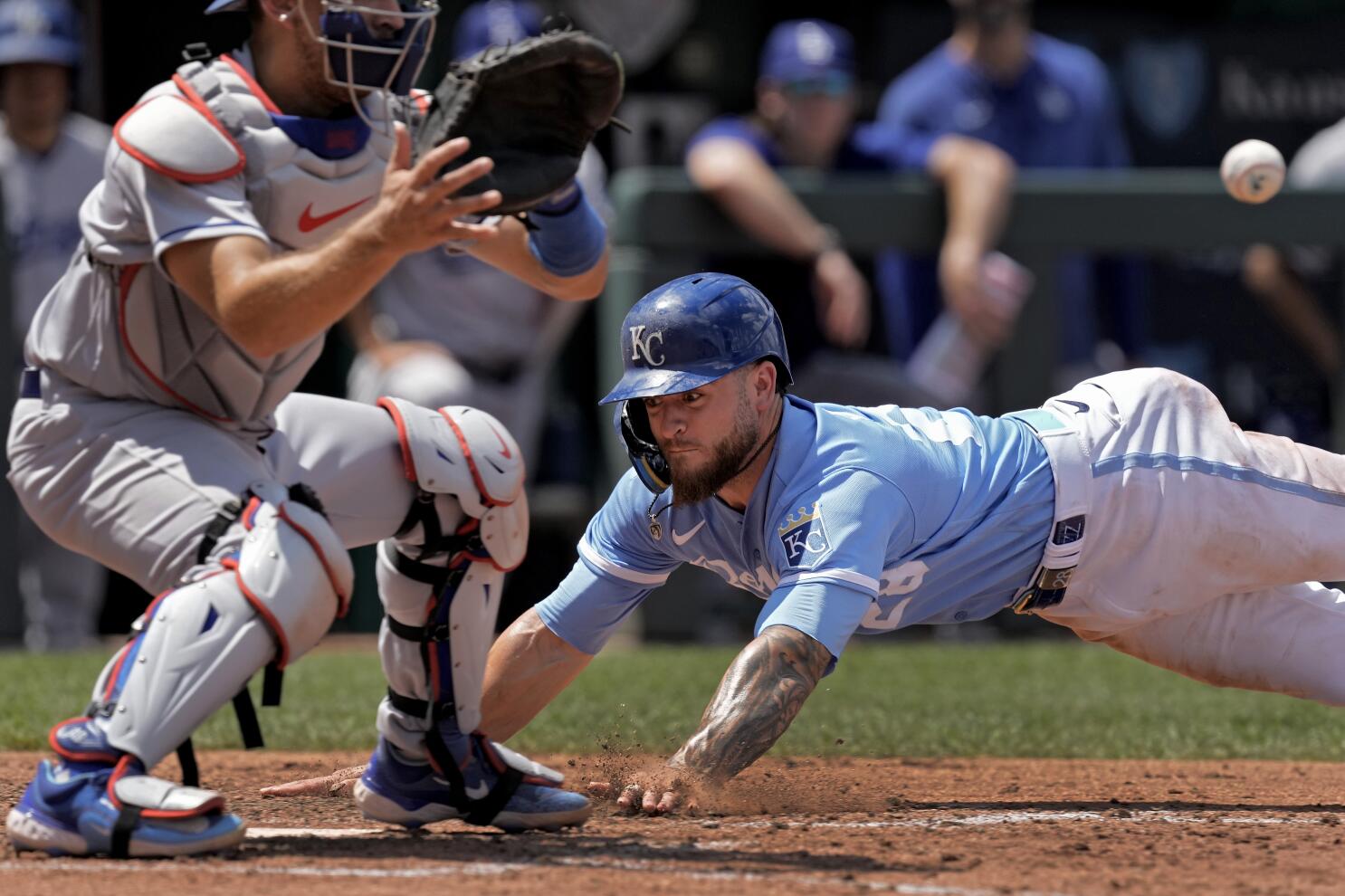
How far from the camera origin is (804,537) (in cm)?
406

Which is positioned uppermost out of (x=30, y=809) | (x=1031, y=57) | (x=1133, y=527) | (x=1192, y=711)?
(x=1031, y=57)

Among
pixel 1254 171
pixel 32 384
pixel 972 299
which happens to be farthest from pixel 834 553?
pixel 972 299

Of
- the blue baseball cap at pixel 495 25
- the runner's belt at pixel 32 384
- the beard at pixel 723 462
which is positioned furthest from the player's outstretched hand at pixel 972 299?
the runner's belt at pixel 32 384

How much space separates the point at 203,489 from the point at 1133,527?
6.81 feet

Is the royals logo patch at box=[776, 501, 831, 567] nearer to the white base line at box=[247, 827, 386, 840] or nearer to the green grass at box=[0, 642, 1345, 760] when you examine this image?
the white base line at box=[247, 827, 386, 840]

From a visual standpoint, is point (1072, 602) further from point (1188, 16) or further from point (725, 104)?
point (1188, 16)

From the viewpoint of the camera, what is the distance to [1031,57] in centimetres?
912

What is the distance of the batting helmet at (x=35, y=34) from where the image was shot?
8352mm

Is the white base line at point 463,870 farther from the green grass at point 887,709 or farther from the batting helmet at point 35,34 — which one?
the batting helmet at point 35,34

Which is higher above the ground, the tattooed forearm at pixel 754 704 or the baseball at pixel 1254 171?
the baseball at pixel 1254 171

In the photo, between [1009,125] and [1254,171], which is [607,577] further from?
[1009,125]

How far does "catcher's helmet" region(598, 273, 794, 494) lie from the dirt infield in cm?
83

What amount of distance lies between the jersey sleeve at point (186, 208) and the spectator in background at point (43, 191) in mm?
4773

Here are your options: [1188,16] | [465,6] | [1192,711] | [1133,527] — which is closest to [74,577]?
[465,6]
